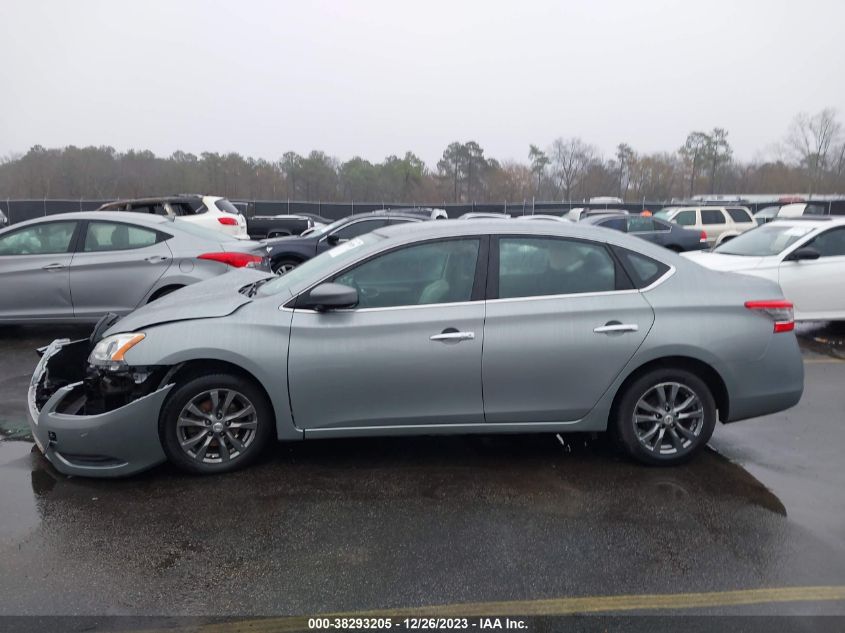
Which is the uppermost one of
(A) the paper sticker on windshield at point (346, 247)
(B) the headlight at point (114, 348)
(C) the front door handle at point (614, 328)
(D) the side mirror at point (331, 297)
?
(A) the paper sticker on windshield at point (346, 247)

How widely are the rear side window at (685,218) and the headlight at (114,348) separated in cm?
1944

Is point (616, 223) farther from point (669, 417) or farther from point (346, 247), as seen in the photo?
point (346, 247)

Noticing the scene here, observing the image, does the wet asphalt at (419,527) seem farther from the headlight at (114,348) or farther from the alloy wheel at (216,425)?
the headlight at (114,348)

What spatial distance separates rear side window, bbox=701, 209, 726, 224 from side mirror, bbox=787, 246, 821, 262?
1386 cm

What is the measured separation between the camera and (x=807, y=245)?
27.6 feet

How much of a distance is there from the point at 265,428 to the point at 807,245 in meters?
7.60

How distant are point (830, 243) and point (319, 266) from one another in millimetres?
7364

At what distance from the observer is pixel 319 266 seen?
176 inches

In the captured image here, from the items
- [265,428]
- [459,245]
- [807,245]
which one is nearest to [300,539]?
[265,428]

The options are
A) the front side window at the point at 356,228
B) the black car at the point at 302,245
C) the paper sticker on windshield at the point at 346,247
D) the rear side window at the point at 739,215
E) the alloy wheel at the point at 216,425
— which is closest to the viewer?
the alloy wheel at the point at 216,425

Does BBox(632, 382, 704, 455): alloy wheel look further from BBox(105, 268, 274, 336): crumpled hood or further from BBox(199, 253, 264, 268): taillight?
BBox(199, 253, 264, 268): taillight

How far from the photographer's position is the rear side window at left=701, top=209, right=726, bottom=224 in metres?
21.3

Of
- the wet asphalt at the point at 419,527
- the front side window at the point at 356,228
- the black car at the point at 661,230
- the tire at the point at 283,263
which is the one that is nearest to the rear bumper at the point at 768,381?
the wet asphalt at the point at 419,527

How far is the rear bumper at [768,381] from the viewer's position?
168 inches
